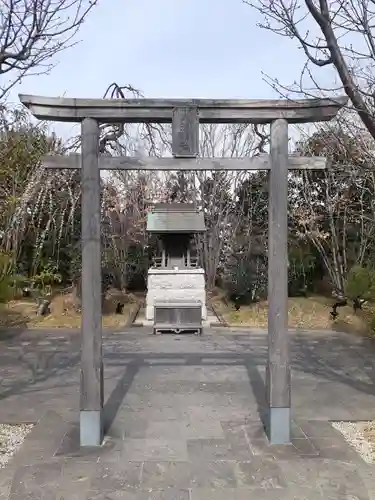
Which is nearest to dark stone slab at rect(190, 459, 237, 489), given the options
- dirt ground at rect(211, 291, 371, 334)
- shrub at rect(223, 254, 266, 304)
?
dirt ground at rect(211, 291, 371, 334)

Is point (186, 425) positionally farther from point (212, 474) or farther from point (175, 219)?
point (175, 219)

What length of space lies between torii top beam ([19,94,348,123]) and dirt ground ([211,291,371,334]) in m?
8.04

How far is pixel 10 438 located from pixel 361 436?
10.6ft

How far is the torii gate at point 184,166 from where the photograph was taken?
4266 mm

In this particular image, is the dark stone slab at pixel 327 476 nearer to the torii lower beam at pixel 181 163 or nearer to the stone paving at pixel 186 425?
the stone paving at pixel 186 425

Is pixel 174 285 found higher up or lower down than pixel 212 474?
higher up

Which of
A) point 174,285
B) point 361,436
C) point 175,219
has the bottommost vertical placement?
point 361,436

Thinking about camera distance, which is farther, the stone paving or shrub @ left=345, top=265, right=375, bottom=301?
shrub @ left=345, top=265, right=375, bottom=301

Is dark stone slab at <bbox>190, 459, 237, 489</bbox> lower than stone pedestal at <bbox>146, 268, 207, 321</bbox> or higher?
lower

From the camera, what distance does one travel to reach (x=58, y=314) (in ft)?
42.4

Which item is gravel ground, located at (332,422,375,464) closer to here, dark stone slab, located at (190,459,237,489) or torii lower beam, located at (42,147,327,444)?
torii lower beam, located at (42,147,327,444)

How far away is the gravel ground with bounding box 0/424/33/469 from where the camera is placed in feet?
13.7

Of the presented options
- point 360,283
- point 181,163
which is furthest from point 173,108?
point 360,283

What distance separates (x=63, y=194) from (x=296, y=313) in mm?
7016
